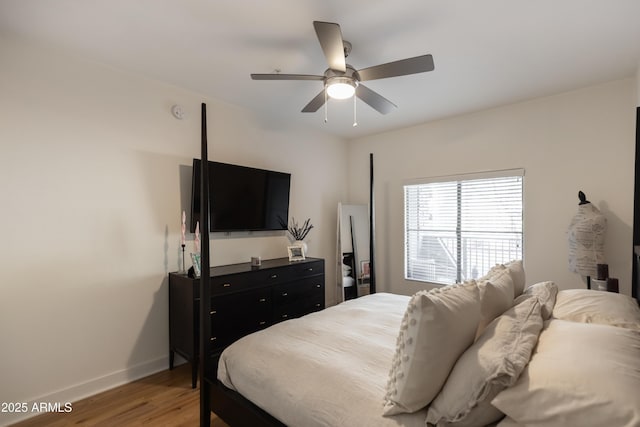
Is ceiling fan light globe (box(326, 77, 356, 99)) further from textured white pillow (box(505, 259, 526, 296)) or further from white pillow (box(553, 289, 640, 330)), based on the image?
white pillow (box(553, 289, 640, 330))

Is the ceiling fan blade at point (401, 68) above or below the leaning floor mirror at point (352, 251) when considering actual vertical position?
above

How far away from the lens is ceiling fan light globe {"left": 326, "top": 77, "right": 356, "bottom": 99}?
2.14m

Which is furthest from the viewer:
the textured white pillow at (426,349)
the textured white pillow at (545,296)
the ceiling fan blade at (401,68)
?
the ceiling fan blade at (401,68)

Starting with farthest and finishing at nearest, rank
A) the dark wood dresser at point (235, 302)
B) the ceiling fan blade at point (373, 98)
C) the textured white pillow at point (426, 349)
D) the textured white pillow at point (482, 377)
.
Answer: the dark wood dresser at point (235, 302)
the ceiling fan blade at point (373, 98)
the textured white pillow at point (426, 349)
the textured white pillow at point (482, 377)

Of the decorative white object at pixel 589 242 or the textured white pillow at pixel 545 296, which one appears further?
the decorative white object at pixel 589 242

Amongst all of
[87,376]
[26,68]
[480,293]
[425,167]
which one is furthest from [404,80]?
[87,376]

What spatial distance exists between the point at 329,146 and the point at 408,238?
5.65 ft

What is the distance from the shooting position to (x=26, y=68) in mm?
2217

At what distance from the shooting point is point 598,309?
1595 mm

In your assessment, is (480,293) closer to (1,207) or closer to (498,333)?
(498,333)

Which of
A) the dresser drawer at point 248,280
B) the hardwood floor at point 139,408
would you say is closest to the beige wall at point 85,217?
the hardwood floor at point 139,408

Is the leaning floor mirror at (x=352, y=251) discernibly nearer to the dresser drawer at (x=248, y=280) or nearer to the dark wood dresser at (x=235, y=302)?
the dark wood dresser at (x=235, y=302)

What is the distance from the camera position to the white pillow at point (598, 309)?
1.51 m

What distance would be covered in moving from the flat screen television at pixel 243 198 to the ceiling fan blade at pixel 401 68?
1650 mm
